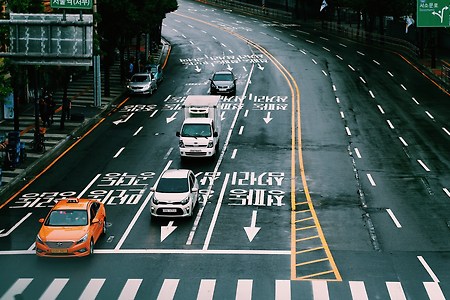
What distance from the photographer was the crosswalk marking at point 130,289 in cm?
2527

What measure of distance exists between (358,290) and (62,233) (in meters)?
10.7

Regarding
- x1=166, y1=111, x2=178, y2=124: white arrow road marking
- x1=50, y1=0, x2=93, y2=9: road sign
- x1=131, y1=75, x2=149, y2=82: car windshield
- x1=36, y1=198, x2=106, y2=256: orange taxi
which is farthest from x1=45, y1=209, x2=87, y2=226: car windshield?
x1=131, y1=75, x2=149, y2=82: car windshield

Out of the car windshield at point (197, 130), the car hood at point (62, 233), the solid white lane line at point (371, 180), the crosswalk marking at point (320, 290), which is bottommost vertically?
the crosswalk marking at point (320, 290)

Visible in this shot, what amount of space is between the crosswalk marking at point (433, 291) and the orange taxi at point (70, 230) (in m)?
11.8

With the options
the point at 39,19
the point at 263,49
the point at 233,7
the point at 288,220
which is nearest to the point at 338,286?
the point at 288,220

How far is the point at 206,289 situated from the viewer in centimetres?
2595

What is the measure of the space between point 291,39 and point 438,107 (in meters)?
38.4

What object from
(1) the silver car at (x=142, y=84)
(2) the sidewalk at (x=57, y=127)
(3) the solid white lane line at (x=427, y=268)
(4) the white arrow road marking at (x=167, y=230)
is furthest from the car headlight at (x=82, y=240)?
(1) the silver car at (x=142, y=84)

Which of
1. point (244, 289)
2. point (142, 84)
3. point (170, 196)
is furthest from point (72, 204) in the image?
point (142, 84)

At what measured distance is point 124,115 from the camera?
59.0m

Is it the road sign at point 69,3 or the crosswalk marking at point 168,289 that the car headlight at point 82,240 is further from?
the road sign at point 69,3

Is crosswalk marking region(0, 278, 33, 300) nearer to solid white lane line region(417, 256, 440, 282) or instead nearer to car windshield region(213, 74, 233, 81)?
solid white lane line region(417, 256, 440, 282)

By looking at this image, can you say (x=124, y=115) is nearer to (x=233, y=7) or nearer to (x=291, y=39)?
(x=291, y=39)

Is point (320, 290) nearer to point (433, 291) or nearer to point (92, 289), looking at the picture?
point (433, 291)
